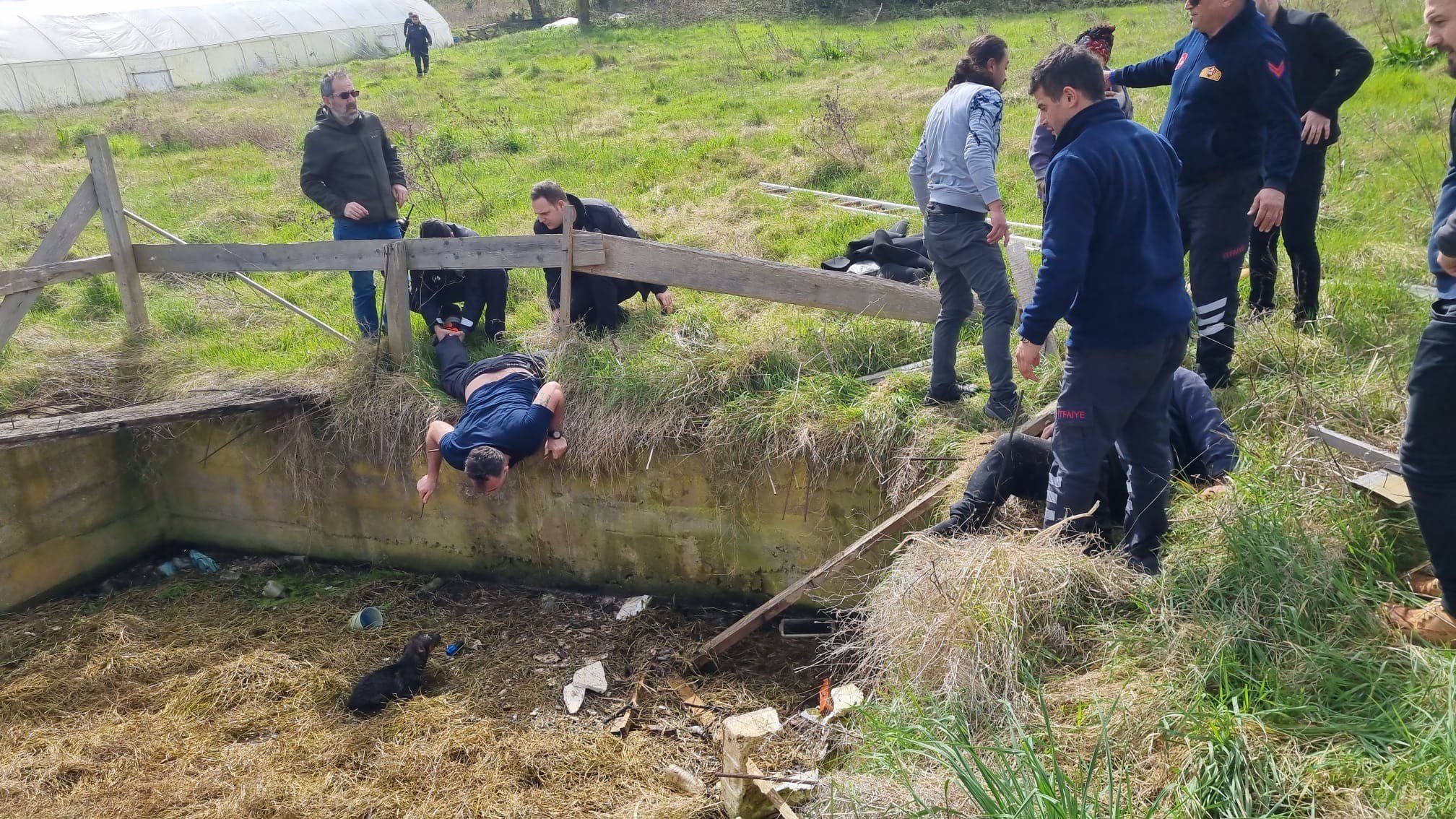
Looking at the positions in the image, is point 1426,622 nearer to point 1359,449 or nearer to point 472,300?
point 1359,449

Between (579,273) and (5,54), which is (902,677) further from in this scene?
(5,54)

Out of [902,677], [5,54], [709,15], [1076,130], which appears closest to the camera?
[1076,130]

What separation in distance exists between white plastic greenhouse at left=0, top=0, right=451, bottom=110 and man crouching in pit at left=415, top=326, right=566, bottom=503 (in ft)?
59.8

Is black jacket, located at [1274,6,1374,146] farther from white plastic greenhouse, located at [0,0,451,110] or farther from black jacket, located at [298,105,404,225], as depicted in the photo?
white plastic greenhouse, located at [0,0,451,110]

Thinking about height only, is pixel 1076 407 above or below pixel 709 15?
below

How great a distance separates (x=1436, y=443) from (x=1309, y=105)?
281cm

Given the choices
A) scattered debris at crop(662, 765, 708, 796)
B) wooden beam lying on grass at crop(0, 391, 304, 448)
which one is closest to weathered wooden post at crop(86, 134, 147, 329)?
wooden beam lying on grass at crop(0, 391, 304, 448)

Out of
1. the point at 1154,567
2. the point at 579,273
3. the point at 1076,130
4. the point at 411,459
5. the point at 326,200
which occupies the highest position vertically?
the point at 1076,130

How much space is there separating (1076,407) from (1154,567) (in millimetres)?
722

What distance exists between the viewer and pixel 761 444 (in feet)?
19.2

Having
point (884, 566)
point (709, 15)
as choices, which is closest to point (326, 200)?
point (884, 566)

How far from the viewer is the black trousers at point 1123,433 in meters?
3.53

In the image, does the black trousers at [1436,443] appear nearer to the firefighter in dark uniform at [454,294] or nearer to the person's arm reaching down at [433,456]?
the person's arm reaching down at [433,456]

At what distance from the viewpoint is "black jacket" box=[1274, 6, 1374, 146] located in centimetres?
471
